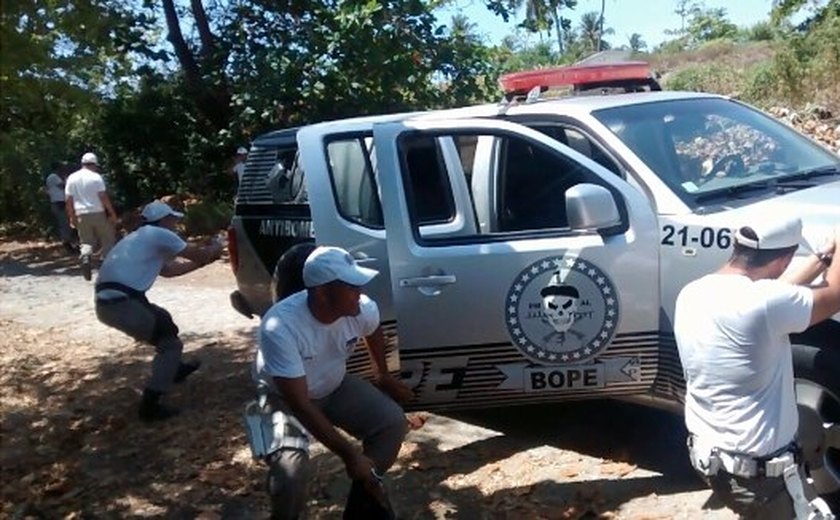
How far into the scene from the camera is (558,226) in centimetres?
481

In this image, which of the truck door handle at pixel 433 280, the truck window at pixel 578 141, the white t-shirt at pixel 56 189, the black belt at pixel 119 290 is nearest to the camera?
the truck door handle at pixel 433 280

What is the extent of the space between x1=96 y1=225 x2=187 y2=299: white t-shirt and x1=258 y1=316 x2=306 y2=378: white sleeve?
265 centimetres

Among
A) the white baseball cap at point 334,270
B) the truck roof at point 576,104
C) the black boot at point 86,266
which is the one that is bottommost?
the black boot at point 86,266

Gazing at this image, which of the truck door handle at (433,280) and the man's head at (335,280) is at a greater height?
the man's head at (335,280)

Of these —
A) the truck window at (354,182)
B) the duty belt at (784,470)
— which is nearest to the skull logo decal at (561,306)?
the truck window at (354,182)

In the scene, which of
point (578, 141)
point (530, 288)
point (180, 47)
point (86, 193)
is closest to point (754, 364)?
point (530, 288)

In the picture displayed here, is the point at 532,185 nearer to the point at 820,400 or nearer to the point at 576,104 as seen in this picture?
the point at 576,104

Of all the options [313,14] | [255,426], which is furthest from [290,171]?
[313,14]

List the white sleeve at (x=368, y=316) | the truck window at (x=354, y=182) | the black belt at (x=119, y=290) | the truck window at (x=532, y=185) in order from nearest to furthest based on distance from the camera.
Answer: the white sleeve at (x=368, y=316), the truck window at (x=532, y=185), the truck window at (x=354, y=182), the black belt at (x=119, y=290)

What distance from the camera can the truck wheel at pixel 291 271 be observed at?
17.0 feet

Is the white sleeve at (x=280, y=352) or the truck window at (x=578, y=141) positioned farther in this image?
the truck window at (x=578, y=141)

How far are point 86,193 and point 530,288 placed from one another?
29.5 ft

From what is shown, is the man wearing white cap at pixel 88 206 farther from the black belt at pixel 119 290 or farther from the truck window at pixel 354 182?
the truck window at pixel 354 182

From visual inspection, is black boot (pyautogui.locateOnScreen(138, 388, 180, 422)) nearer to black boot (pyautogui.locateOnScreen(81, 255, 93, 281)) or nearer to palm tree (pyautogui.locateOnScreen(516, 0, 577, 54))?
black boot (pyautogui.locateOnScreen(81, 255, 93, 281))
